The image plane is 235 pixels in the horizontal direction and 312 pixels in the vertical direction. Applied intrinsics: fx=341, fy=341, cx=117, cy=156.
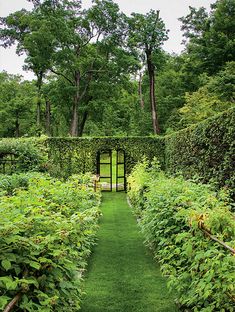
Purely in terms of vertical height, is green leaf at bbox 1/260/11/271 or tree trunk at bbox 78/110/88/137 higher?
tree trunk at bbox 78/110/88/137

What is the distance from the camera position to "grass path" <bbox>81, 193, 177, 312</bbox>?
14.6ft

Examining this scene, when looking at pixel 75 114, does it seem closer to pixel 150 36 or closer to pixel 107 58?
pixel 107 58

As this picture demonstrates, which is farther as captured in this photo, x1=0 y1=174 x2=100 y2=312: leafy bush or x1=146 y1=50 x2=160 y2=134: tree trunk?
x1=146 y1=50 x2=160 y2=134: tree trunk

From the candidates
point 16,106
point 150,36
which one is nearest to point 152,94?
point 150,36

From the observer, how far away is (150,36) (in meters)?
27.5

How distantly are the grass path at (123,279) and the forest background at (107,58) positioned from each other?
16926 mm

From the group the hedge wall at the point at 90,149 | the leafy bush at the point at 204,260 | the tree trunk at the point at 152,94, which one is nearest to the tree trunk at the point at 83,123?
the tree trunk at the point at 152,94

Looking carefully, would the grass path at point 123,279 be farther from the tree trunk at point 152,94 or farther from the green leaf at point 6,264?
the tree trunk at point 152,94

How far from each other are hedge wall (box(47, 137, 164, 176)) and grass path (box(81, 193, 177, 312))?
9.66m

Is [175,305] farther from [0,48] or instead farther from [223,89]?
[0,48]

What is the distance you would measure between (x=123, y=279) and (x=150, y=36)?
25.1m

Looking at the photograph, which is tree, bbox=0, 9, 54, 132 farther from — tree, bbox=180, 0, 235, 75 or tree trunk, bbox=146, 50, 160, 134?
tree, bbox=180, 0, 235, 75

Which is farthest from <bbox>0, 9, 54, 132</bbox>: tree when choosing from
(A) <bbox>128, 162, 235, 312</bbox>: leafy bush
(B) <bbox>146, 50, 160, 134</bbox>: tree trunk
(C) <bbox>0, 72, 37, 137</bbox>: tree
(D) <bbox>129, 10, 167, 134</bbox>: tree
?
(A) <bbox>128, 162, 235, 312</bbox>: leafy bush

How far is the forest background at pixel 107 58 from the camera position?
2373 centimetres
